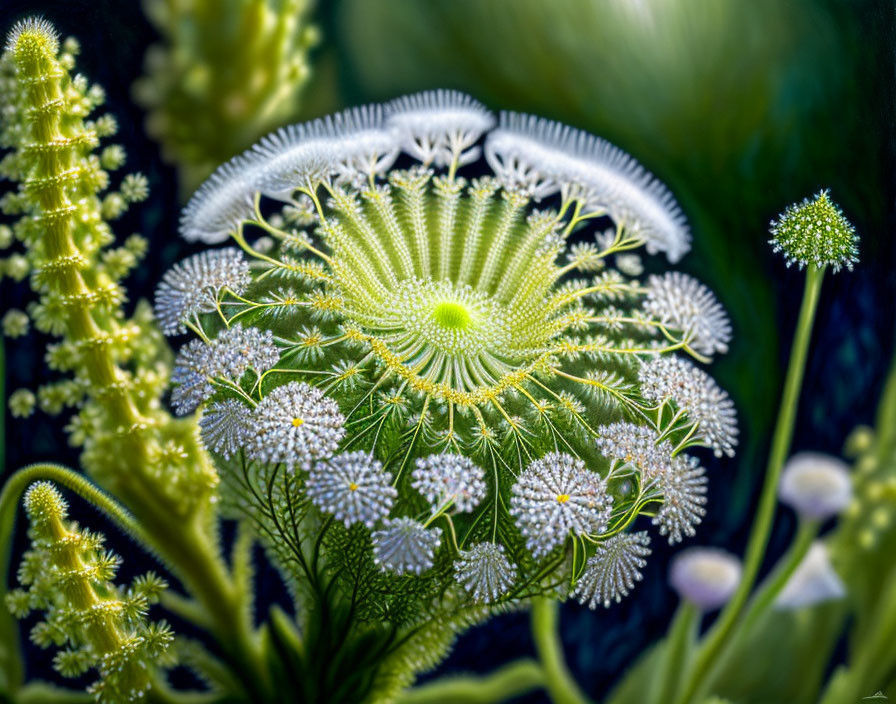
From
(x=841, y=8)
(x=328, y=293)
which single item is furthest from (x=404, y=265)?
(x=841, y=8)

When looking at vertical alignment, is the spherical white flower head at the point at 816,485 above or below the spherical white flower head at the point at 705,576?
above

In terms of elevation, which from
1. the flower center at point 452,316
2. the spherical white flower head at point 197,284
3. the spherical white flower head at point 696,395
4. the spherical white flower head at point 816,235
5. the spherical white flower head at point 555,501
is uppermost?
the spherical white flower head at point 816,235

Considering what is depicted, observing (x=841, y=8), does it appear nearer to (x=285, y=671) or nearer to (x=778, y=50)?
(x=778, y=50)

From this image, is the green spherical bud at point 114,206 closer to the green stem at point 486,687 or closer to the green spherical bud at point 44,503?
the green spherical bud at point 44,503

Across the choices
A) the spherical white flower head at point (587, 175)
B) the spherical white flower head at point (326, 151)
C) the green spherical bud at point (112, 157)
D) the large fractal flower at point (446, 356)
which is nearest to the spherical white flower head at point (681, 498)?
the large fractal flower at point (446, 356)

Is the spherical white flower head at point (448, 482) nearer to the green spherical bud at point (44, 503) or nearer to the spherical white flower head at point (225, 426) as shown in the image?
the spherical white flower head at point (225, 426)
